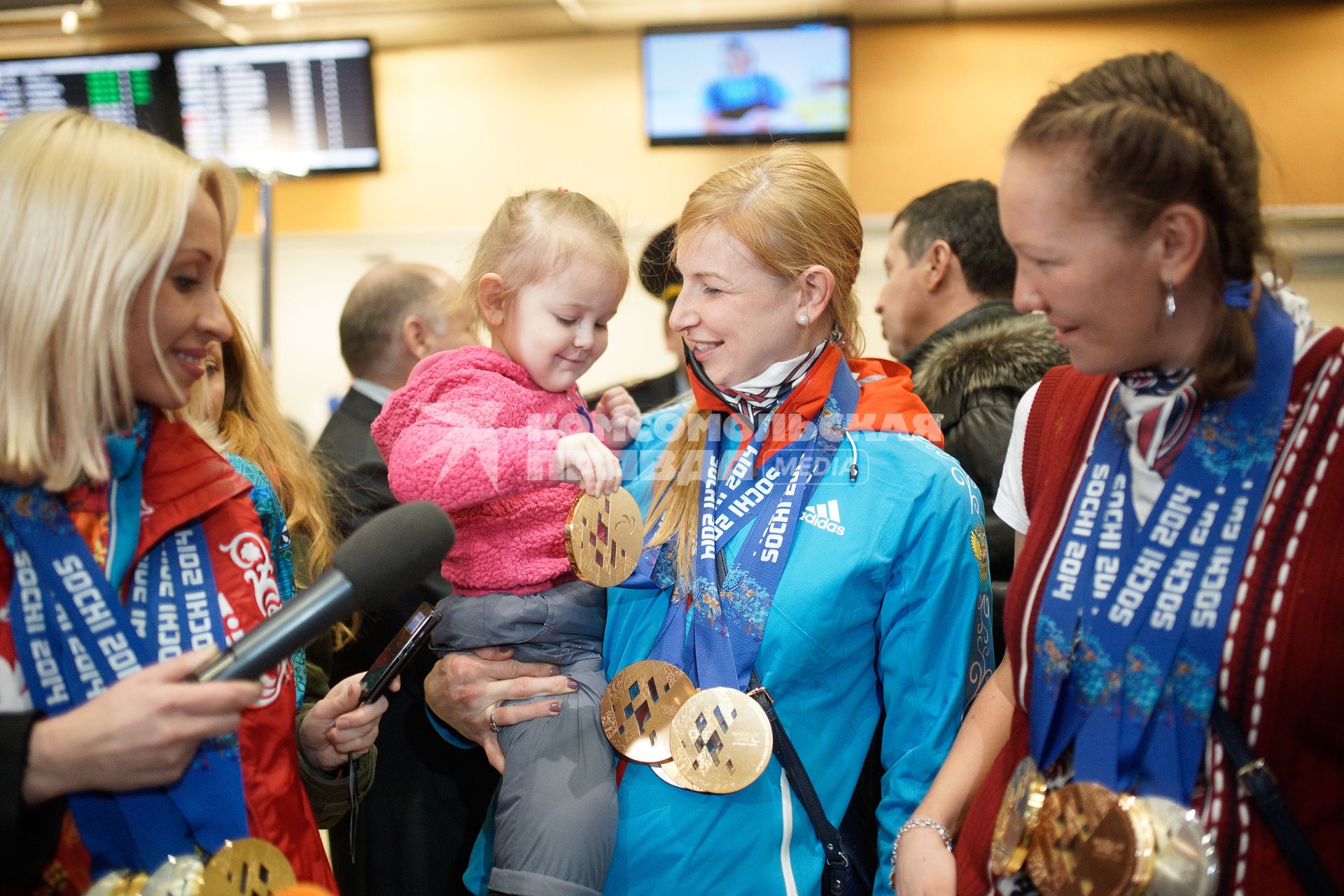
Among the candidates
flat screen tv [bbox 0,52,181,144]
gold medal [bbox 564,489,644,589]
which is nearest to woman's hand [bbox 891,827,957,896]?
gold medal [bbox 564,489,644,589]

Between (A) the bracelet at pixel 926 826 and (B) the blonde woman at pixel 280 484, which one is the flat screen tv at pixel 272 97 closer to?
(B) the blonde woman at pixel 280 484

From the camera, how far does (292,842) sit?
1.18 metres

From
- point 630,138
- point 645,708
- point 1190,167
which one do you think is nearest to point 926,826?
point 645,708

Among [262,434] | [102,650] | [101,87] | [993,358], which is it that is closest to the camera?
[102,650]

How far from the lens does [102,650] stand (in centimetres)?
108

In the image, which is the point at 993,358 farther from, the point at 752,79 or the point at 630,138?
the point at 630,138

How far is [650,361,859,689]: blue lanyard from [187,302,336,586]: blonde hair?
0.68m

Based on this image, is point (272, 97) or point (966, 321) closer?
point (966, 321)

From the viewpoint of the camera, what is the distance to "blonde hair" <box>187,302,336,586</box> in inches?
61.1

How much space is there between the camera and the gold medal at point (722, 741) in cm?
138

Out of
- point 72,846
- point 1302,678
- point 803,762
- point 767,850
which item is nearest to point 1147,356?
point 1302,678

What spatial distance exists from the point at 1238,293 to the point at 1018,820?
640 millimetres

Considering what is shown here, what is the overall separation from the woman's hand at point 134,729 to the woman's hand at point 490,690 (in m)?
0.59

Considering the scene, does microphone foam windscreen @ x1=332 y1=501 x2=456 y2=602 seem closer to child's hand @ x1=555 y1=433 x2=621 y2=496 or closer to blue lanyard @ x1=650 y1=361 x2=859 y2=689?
child's hand @ x1=555 y1=433 x2=621 y2=496
